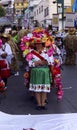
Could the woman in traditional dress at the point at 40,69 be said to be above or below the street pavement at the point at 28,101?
above

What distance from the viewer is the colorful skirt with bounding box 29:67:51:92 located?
26.9 ft

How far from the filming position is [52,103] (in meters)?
9.30

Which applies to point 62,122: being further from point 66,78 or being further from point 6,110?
point 66,78

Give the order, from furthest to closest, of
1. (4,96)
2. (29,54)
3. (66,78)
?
(66,78) < (4,96) < (29,54)

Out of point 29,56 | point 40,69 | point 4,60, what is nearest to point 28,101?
point 4,60

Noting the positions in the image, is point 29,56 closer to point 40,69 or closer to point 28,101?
point 40,69

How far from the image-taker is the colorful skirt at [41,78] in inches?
322

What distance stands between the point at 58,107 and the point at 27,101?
1.07 meters

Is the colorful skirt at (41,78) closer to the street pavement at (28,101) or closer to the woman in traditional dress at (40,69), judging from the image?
the woman in traditional dress at (40,69)

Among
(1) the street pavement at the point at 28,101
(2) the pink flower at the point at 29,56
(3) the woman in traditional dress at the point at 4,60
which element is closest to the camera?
(2) the pink flower at the point at 29,56

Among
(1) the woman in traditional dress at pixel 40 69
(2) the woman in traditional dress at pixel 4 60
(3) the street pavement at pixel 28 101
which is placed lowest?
(3) the street pavement at pixel 28 101

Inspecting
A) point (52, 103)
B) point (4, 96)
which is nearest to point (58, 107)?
point (52, 103)

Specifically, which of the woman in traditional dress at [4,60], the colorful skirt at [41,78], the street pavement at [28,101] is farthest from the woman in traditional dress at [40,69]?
the woman in traditional dress at [4,60]

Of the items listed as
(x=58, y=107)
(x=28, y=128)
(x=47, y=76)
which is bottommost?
(x=58, y=107)
